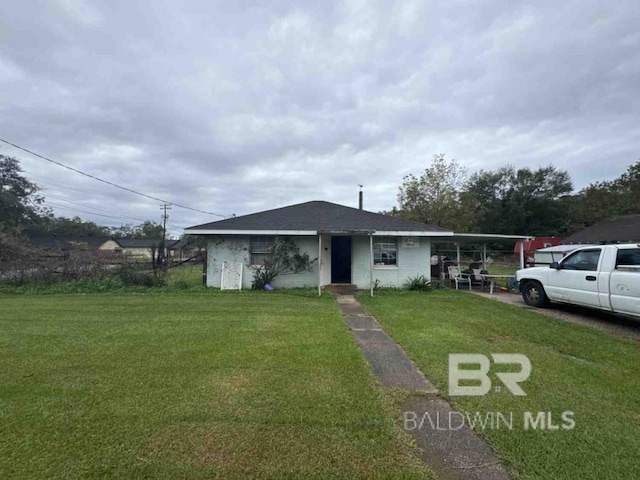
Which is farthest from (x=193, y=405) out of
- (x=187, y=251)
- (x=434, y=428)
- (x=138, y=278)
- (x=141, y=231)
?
(x=141, y=231)

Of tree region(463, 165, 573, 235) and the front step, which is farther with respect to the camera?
tree region(463, 165, 573, 235)

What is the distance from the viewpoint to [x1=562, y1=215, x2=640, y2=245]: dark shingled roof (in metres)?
19.3

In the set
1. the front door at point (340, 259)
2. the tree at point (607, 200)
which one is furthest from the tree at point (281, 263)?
the tree at point (607, 200)

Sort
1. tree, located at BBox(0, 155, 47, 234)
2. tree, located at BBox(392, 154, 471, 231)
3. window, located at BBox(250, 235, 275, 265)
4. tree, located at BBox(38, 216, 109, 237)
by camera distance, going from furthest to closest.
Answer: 1. tree, located at BBox(38, 216, 109, 237)
2. tree, located at BBox(0, 155, 47, 234)
3. tree, located at BBox(392, 154, 471, 231)
4. window, located at BBox(250, 235, 275, 265)

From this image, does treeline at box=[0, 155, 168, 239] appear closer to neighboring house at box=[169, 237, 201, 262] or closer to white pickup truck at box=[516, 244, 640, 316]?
neighboring house at box=[169, 237, 201, 262]

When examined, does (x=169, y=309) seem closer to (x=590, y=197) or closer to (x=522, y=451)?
(x=522, y=451)

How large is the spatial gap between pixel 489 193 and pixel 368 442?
44658 millimetres

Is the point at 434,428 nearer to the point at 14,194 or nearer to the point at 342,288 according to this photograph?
the point at 342,288

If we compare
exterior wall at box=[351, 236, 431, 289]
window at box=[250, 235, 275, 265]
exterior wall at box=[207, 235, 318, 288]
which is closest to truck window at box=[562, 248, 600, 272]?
exterior wall at box=[351, 236, 431, 289]

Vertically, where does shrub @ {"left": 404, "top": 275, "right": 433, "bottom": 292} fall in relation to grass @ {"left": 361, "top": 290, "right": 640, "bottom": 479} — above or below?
above

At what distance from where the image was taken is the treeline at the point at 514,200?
90.5ft

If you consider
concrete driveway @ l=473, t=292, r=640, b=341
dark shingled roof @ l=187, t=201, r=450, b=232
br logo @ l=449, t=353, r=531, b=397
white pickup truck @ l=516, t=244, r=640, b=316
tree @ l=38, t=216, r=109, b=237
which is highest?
tree @ l=38, t=216, r=109, b=237

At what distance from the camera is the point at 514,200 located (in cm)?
3819

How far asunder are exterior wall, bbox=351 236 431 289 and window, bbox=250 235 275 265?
3.42 m
